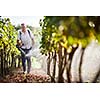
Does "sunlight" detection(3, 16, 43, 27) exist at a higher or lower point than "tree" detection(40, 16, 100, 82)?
higher

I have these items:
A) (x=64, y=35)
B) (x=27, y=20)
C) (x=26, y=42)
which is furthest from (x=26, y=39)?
(x=64, y=35)

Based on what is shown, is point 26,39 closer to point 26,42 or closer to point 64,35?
point 26,42

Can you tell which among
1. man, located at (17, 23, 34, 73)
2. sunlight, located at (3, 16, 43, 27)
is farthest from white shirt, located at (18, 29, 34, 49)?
sunlight, located at (3, 16, 43, 27)

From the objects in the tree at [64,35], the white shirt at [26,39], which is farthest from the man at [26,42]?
the tree at [64,35]

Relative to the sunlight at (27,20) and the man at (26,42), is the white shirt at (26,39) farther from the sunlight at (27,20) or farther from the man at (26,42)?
the sunlight at (27,20)

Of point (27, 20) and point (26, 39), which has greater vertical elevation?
point (27, 20)

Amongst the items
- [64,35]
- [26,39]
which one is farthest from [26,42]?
[64,35]

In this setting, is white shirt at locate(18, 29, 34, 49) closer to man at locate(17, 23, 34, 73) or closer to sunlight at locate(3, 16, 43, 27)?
man at locate(17, 23, 34, 73)

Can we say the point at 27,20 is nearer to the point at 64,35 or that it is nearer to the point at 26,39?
the point at 26,39

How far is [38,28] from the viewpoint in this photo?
95.3 inches

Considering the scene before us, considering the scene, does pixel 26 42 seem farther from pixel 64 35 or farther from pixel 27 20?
pixel 64 35
